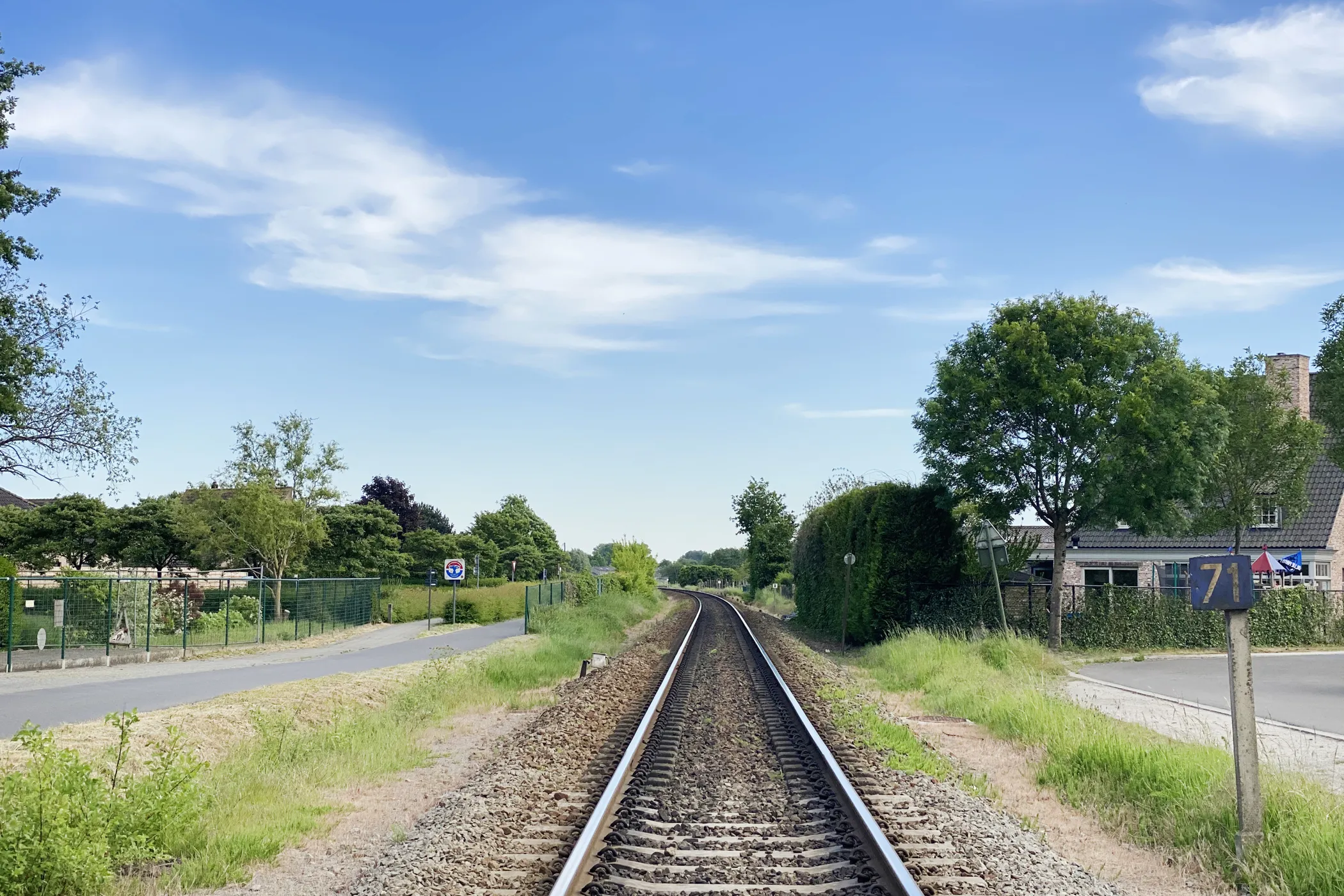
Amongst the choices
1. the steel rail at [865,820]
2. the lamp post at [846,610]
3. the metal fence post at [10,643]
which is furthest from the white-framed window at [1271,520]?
the metal fence post at [10,643]

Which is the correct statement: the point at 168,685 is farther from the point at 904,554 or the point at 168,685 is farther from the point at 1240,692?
the point at 904,554

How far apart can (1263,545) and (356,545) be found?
42.7 m

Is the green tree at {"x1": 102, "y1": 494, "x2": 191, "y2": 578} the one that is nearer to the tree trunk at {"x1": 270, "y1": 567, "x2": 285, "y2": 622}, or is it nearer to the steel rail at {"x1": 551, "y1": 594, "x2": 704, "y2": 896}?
the tree trunk at {"x1": 270, "y1": 567, "x2": 285, "y2": 622}

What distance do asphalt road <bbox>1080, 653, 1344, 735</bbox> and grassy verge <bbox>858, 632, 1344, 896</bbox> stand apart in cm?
296

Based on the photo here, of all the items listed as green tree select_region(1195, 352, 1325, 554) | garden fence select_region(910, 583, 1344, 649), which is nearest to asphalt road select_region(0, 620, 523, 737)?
garden fence select_region(910, 583, 1344, 649)

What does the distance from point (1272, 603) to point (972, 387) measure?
1101 centimetres

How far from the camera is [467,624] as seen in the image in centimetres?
3956

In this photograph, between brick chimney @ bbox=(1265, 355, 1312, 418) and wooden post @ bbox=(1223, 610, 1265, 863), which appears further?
brick chimney @ bbox=(1265, 355, 1312, 418)

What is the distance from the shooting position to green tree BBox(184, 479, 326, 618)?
1431 inches

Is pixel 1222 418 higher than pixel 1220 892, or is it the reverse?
pixel 1222 418

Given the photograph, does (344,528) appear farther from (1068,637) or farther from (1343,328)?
(1343,328)

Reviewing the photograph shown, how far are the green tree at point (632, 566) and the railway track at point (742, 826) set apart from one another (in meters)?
42.7


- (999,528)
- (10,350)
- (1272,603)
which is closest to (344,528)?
(10,350)

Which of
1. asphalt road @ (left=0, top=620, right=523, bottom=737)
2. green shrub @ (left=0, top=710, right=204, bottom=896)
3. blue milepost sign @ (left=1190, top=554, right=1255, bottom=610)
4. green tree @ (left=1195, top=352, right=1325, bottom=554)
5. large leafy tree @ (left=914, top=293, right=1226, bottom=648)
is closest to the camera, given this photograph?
green shrub @ (left=0, top=710, right=204, bottom=896)
